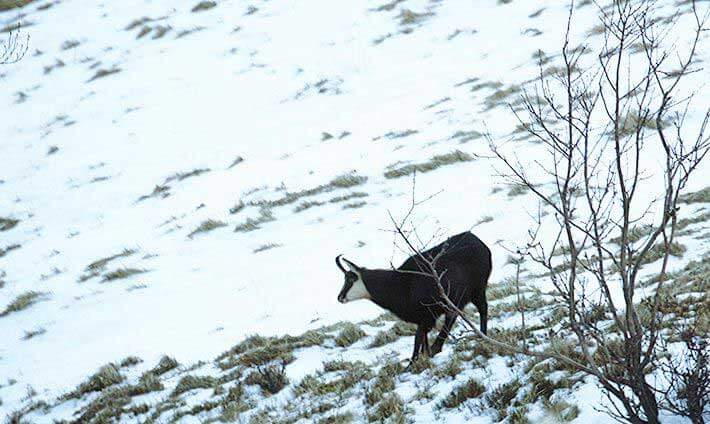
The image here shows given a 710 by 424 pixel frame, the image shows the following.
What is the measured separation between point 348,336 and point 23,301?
8049mm

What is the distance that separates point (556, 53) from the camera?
752 inches

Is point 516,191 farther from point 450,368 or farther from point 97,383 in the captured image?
point 97,383

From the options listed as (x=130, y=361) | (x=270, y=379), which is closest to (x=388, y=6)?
(x=130, y=361)

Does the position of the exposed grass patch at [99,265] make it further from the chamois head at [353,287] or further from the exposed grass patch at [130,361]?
the chamois head at [353,287]

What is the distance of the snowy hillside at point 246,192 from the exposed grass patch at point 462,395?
30 millimetres

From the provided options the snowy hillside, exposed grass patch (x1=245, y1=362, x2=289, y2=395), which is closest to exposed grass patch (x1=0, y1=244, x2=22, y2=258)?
the snowy hillside

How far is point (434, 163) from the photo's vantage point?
14875 millimetres

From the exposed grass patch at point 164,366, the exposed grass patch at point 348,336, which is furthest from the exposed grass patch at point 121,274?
the exposed grass patch at point 348,336

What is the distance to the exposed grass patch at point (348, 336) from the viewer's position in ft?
26.2

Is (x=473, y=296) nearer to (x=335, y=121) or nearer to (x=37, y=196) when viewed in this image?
(x=335, y=121)

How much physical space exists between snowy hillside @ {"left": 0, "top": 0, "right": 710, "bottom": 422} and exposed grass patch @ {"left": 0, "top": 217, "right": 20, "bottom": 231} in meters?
0.06

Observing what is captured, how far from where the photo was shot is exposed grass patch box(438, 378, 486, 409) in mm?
5391

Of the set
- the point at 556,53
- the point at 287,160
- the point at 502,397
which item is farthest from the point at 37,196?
the point at 502,397

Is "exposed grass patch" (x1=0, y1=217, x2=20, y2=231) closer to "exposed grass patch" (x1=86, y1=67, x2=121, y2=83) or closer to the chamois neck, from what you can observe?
"exposed grass patch" (x1=86, y1=67, x2=121, y2=83)
